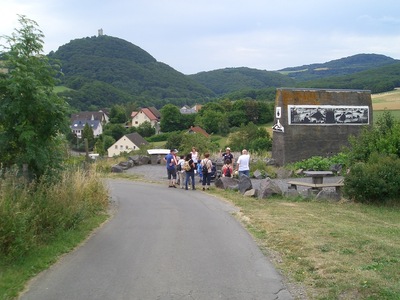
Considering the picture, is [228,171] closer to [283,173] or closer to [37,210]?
[283,173]

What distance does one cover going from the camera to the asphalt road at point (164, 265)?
20.3ft

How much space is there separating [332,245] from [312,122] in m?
20.4

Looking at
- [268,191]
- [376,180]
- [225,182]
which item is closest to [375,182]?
[376,180]

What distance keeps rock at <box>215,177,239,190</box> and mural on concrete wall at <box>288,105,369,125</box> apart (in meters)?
9.10

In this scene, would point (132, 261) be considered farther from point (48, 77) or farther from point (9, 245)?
point (48, 77)

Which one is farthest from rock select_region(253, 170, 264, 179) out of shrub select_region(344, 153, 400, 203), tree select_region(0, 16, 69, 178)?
tree select_region(0, 16, 69, 178)

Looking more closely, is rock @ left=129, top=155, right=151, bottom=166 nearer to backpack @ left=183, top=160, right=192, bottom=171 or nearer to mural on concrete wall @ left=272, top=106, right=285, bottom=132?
mural on concrete wall @ left=272, top=106, right=285, bottom=132

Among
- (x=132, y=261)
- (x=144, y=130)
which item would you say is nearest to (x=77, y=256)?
(x=132, y=261)

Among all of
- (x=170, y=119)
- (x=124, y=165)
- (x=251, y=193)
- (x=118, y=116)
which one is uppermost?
(x=118, y=116)

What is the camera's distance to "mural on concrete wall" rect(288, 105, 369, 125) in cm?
2808

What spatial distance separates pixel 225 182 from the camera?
20.0 m

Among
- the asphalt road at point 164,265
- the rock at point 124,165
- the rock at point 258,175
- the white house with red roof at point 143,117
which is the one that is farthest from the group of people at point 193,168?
the white house with red roof at point 143,117

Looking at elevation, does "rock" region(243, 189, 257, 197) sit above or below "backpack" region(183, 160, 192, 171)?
below

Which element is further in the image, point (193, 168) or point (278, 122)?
point (278, 122)
